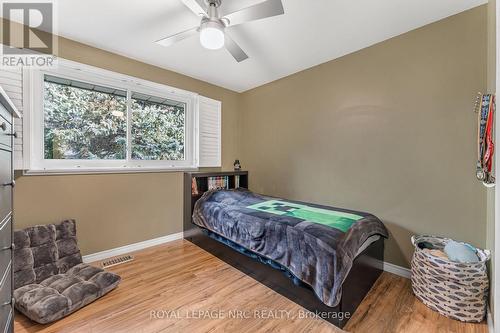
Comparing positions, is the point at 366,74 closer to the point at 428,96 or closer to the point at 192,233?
the point at 428,96

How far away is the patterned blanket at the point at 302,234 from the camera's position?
1541 millimetres

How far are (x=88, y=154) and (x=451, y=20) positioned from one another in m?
3.89

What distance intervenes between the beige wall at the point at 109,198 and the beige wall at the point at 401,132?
181cm

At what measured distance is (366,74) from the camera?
2443mm

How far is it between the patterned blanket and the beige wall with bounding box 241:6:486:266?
1.41ft

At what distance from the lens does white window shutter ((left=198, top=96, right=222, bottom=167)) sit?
3451mm

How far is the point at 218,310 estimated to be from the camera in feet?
5.62

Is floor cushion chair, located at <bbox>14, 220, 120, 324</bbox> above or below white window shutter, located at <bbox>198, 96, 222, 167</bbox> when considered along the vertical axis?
below

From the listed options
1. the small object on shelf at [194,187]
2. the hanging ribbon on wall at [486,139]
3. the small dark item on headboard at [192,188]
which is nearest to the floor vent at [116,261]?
the small dark item on headboard at [192,188]

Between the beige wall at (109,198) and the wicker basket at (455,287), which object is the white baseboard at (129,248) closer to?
the beige wall at (109,198)

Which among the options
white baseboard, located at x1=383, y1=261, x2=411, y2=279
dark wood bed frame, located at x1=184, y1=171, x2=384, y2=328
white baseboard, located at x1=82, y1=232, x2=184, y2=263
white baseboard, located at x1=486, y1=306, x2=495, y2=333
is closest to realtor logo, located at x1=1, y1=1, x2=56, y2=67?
white baseboard, located at x1=82, y1=232, x2=184, y2=263

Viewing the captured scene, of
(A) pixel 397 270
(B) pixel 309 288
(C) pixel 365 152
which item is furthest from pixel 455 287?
(C) pixel 365 152

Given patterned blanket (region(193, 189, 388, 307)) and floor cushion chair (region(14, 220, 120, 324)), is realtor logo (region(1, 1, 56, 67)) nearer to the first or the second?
floor cushion chair (region(14, 220, 120, 324))

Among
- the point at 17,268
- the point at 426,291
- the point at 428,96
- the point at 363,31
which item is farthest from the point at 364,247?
the point at 17,268
